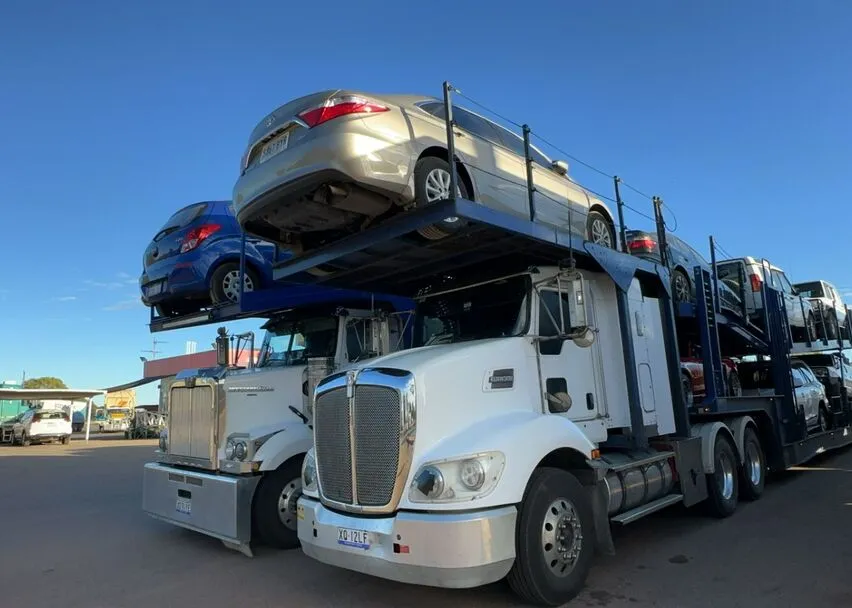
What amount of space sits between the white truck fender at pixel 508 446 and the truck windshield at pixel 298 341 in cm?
317

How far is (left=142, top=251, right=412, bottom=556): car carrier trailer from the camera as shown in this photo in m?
5.85

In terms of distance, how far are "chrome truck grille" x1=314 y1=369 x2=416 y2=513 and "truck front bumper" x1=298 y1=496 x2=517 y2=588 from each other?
0.24 metres

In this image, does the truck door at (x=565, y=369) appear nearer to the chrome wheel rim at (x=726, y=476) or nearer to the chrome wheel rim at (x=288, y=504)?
the chrome wheel rim at (x=726, y=476)

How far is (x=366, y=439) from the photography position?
4.18 meters

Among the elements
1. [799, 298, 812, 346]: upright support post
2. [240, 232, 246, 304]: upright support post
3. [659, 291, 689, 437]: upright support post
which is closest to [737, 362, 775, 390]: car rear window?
[799, 298, 812, 346]: upright support post

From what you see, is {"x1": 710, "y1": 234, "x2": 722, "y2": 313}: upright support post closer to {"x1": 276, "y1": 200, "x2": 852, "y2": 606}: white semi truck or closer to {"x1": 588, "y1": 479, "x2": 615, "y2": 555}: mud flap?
{"x1": 276, "y1": 200, "x2": 852, "y2": 606}: white semi truck

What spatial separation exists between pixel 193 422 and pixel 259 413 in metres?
0.77

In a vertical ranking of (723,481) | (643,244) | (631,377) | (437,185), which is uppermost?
(643,244)

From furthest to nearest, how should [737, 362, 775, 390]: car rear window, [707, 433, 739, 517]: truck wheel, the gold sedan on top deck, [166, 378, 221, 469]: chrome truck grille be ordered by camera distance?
[737, 362, 775, 390]: car rear window < [707, 433, 739, 517]: truck wheel < [166, 378, 221, 469]: chrome truck grille < the gold sedan on top deck

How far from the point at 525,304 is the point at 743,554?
302 cm

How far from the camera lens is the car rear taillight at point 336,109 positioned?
464 cm

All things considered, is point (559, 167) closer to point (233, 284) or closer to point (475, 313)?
point (475, 313)

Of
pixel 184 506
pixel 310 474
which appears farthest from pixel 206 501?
pixel 310 474

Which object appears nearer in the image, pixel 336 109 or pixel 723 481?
pixel 336 109
